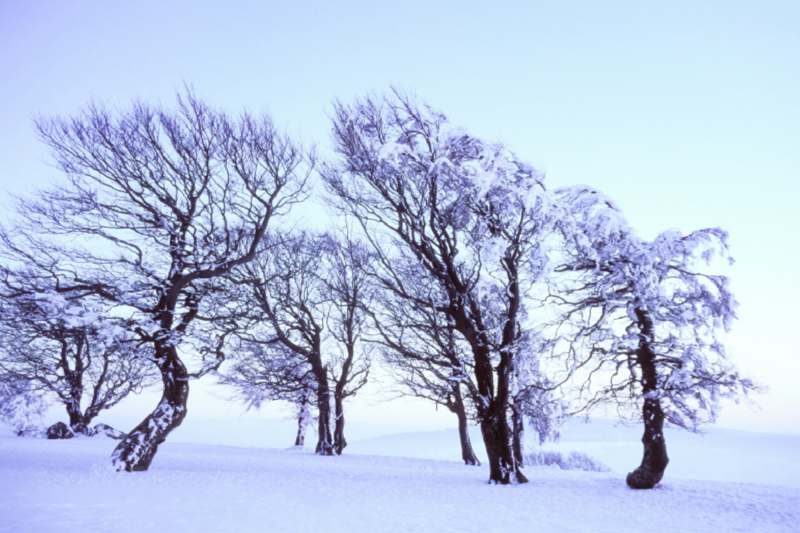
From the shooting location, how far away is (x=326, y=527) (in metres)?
5.60

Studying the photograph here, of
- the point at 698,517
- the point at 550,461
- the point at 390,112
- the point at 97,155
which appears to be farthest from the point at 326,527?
the point at 550,461

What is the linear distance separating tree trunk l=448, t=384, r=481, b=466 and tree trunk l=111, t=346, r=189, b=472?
11927 millimetres

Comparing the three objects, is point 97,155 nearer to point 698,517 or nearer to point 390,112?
point 390,112

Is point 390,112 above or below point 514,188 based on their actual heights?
above

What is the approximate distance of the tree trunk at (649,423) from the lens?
1054 cm

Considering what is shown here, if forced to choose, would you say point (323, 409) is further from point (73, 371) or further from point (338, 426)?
point (73, 371)

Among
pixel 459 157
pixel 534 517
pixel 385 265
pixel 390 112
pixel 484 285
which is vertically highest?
pixel 390 112

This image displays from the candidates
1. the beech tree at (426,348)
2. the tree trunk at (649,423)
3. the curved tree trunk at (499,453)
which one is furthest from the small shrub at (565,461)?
the curved tree trunk at (499,453)

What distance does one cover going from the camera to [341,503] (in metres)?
7.36

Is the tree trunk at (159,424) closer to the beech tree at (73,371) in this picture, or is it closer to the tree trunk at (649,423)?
the beech tree at (73,371)

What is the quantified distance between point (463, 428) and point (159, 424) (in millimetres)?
13819

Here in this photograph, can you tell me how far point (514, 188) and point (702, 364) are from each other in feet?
18.5

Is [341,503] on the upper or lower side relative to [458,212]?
lower

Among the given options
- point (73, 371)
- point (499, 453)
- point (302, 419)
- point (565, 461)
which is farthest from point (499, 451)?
point (73, 371)
